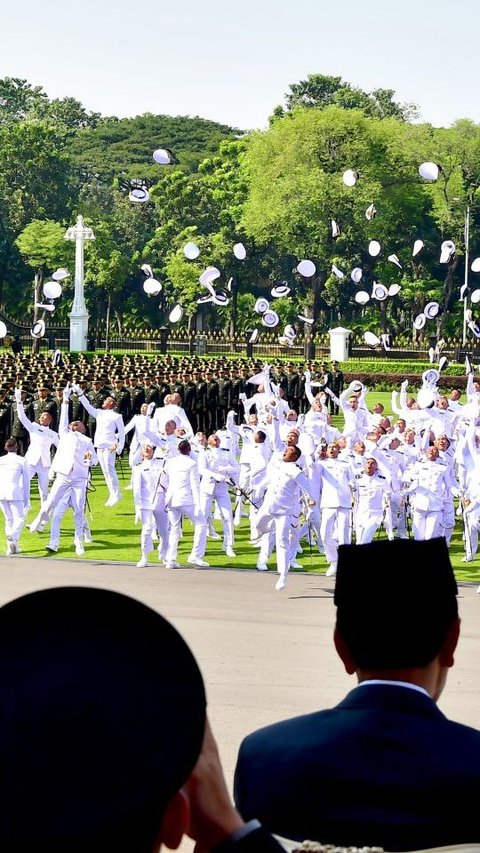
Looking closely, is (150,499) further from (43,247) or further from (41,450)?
(43,247)

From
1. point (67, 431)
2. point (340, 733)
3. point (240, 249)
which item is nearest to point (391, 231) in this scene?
point (240, 249)

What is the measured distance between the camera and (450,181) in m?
67.8

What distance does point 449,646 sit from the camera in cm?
290

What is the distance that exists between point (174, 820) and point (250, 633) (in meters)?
11.5

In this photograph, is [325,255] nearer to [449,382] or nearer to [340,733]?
[449,382]

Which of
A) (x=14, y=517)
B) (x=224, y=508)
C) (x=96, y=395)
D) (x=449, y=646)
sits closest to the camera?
(x=449, y=646)

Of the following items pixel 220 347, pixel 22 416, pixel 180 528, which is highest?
pixel 220 347

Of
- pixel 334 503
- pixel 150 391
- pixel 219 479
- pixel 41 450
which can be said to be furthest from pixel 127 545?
pixel 150 391

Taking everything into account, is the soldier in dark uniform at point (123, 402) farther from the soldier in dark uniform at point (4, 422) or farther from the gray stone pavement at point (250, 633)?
the gray stone pavement at point (250, 633)

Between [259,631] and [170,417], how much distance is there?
11.4m

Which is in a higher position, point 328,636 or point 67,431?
point 67,431

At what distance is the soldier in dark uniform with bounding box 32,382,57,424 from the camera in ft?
85.9

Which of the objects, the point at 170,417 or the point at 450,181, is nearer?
the point at 170,417

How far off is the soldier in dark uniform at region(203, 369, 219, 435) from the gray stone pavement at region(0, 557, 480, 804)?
1554 cm
